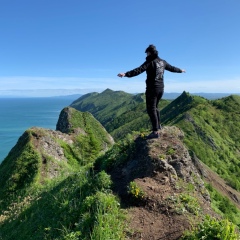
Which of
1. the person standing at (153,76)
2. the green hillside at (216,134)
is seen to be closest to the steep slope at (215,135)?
the green hillside at (216,134)

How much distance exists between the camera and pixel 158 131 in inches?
495

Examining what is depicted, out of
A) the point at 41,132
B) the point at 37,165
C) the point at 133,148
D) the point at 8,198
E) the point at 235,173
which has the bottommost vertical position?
the point at 235,173

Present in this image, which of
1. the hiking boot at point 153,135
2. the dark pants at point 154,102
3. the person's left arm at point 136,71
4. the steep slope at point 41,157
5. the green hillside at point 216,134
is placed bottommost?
the green hillside at point 216,134

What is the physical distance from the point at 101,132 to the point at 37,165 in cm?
2238

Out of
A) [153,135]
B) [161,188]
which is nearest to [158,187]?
[161,188]

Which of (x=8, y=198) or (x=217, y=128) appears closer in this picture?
(x=8, y=198)

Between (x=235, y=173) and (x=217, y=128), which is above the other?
(x=217, y=128)

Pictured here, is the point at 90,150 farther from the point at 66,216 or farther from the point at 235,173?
the point at 235,173

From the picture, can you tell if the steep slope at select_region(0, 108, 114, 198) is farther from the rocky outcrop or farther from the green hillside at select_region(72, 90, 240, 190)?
the green hillside at select_region(72, 90, 240, 190)

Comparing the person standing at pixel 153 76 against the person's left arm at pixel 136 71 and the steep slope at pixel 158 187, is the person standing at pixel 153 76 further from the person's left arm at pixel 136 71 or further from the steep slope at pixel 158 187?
the steep slope at pixel 158 187

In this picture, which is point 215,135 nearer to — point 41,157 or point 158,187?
point 41,157

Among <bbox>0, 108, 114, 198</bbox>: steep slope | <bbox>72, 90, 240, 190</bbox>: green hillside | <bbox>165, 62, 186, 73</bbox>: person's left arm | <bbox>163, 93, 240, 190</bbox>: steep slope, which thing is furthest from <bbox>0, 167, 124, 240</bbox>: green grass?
<bbox>163, 93, 240, 190</bbox>: steep slope

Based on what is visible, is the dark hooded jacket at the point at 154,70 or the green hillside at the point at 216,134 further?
the green hillside at the point at 216,134

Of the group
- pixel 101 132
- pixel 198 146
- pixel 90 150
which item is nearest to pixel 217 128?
pixel 198 146
